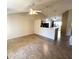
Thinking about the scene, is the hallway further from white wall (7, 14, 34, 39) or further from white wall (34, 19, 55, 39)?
white wall (7, 14, 34, 39)

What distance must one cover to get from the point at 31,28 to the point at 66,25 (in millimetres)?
3583

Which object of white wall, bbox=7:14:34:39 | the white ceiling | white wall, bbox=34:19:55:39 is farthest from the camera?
white wall, bbox=7:14:34:39

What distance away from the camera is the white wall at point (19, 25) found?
30.6ft

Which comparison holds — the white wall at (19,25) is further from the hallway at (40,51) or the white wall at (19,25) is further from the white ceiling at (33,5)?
the hallway at (40,51)

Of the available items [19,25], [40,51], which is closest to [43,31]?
[19,25]

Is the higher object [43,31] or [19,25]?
[19,25]

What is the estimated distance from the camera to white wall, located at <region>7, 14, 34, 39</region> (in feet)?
30.6

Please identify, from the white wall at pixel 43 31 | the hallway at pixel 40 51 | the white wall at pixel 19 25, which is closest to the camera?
the hallway at pixel 40 51

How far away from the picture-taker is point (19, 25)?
10.3 m

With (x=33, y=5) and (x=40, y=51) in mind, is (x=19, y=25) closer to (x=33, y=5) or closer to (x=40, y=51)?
(x=33, y=5)

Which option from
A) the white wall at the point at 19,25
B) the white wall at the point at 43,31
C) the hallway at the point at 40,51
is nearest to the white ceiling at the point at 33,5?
the white wall at the point at 43,31

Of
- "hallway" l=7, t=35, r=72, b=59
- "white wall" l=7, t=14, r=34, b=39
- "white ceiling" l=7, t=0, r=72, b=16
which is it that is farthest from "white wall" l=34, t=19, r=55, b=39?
"hallway" l=7, t=35, r=72, b=59
